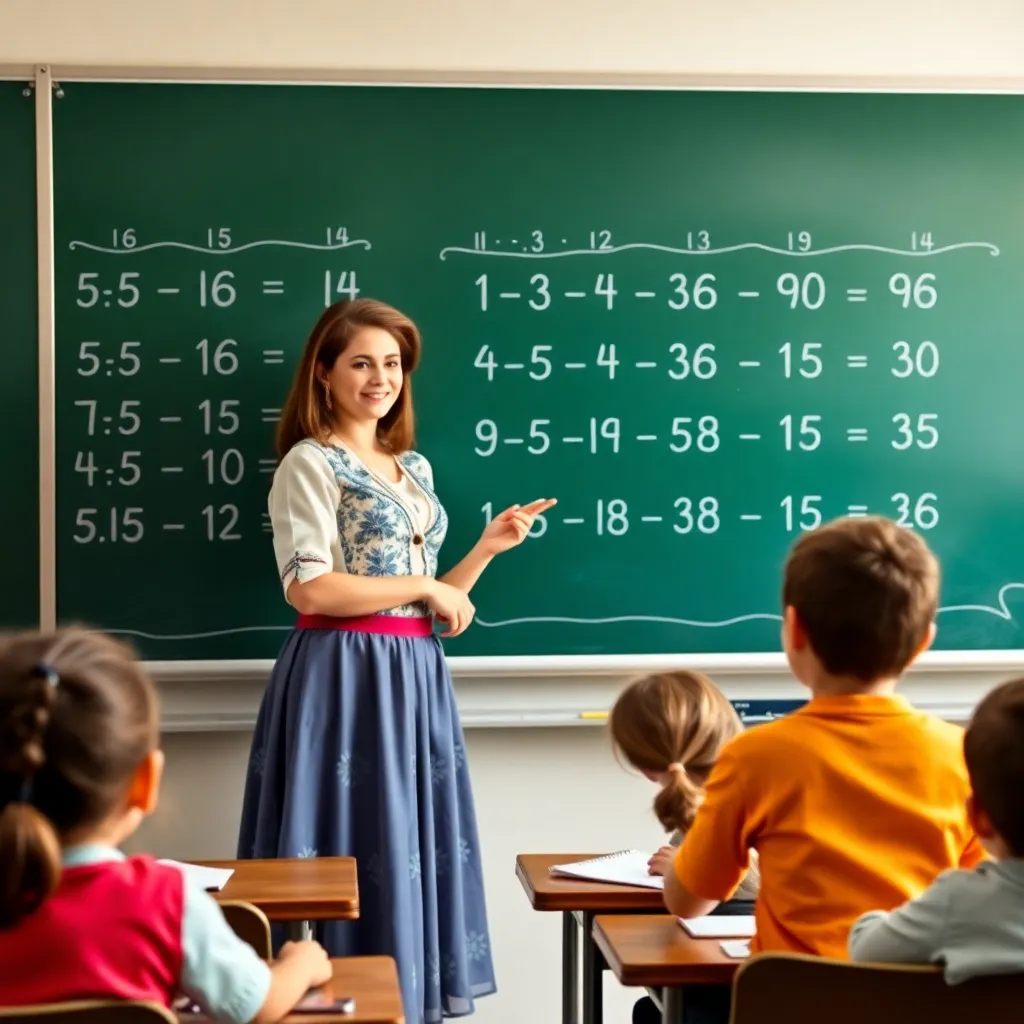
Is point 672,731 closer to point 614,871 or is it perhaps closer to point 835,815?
point 614,871

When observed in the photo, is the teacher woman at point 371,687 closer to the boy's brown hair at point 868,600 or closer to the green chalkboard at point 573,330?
the green chalkboard at point 573,330

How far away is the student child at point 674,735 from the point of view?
208cm

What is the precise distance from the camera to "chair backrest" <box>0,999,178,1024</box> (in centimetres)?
121

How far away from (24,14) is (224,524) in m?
1.33

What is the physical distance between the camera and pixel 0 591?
3.14 meters

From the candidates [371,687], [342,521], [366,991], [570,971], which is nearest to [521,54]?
[342,521]

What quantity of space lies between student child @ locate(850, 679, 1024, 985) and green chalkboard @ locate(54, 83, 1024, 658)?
6.02 feet

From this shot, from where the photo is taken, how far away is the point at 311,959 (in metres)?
1.57

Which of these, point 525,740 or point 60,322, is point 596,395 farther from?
point 60,322

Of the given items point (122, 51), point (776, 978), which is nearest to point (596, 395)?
point (122, 51)

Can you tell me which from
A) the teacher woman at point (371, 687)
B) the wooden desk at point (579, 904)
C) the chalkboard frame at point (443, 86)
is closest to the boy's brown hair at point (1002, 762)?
the wooden desk at point (579, 904)

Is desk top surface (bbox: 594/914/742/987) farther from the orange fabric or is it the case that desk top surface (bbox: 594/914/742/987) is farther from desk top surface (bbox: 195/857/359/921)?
desk top surface (bbox: 195/857/359/921)

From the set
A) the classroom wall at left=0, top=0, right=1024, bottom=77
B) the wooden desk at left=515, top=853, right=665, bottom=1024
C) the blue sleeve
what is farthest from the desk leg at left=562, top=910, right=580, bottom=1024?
the classroom wall at left=0, top=0, right=1024, bottom=77

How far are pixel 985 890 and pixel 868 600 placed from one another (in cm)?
43
